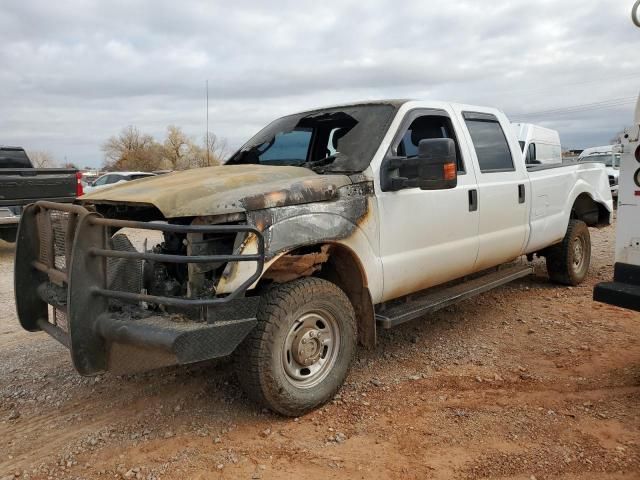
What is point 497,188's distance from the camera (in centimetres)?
499

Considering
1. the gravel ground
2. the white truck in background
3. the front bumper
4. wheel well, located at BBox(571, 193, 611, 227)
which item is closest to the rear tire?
wheel well, located at BBox(571, 193, 611, 227)

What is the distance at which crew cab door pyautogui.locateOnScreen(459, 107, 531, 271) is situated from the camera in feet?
16.0

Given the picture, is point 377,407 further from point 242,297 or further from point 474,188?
point 474,188

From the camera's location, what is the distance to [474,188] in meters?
4.71

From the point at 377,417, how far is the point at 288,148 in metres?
2.43

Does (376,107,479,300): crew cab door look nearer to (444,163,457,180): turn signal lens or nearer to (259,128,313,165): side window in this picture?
(444,163,457,180): turn signal lens

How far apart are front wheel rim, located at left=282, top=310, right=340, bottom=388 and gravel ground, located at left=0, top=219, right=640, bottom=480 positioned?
0.26 m

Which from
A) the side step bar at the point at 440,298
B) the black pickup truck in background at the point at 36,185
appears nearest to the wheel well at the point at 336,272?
the side step bar at the point at 440,298

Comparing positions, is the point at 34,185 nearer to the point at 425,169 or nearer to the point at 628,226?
the point at 425,169

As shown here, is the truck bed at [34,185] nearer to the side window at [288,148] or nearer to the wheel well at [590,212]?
the side window at [288,148]

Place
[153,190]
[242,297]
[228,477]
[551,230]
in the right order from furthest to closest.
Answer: [551,230]
[153,190]
[242,297]
[228,477]

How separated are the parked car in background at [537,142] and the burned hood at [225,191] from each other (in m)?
8.92

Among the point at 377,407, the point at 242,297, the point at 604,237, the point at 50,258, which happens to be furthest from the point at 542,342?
the point at 604,237

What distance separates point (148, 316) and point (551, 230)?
4579 millimetres
